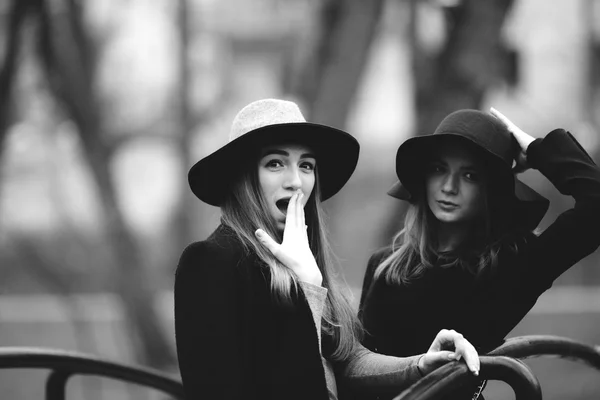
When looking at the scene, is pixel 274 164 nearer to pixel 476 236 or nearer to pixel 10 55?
pixel 476 236

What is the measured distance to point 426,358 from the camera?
2.23 meters

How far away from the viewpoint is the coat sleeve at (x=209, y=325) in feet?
6.73

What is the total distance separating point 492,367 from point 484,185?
0.71m

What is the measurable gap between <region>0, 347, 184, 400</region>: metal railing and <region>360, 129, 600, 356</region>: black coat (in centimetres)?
93

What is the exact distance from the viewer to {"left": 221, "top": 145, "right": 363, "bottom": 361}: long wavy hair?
220cm

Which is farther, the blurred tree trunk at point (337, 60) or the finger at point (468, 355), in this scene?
the blurred tree trunk at point (337, 60)

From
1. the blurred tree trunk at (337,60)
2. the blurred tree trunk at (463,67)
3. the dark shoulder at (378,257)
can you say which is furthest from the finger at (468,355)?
the blurred tree trunk at (337,60)

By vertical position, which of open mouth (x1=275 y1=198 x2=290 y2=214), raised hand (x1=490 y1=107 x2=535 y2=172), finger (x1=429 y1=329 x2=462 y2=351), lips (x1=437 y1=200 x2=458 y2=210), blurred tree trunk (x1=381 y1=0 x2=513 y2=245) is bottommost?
finger (x1=429 y1=329 x2=462 y2=351)

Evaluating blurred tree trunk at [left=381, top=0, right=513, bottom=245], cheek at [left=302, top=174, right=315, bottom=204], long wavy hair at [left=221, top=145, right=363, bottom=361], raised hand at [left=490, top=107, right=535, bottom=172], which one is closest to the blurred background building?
blurred tree trunk at [left=381, top=0, right=513, bottom=245]

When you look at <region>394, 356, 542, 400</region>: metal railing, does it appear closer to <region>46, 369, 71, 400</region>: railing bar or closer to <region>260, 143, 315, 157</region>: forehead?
<region>260, 143, 315, 157</region>: forehead

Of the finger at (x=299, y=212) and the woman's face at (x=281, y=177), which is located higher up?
the woman's face at (x=281, y=177)

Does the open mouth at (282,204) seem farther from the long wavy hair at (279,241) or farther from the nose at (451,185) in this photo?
the nose at (451,185)

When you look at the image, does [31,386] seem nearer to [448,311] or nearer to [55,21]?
[55,21]

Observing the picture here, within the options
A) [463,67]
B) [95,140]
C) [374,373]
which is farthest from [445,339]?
[95,140]
